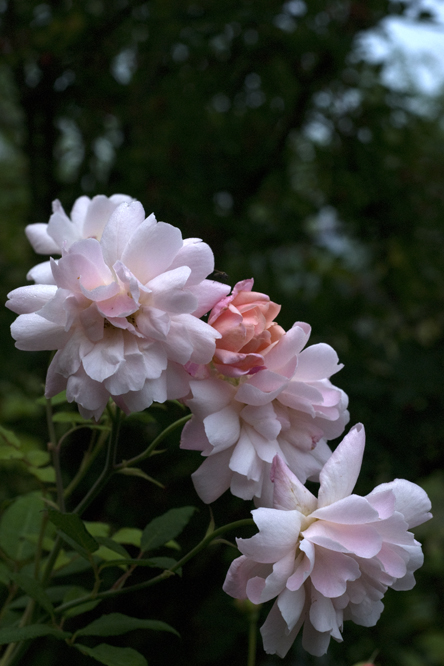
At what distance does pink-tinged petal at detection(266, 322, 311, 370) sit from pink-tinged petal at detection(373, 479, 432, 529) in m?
0.11

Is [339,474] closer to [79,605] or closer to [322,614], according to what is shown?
[322,614]

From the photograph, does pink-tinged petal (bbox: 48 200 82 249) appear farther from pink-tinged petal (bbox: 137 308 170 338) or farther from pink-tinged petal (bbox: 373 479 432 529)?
pink-tinged petal (bbox: 373 479 432 529)

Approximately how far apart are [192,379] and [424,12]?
1320 millimetres

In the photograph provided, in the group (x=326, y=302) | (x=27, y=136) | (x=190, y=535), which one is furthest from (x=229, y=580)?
(x=27, y=136)

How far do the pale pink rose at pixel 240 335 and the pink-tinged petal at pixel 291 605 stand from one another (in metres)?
0.14

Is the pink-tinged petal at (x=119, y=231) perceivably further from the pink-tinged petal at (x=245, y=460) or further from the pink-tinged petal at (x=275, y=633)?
A: the pink-tinged petal at (x=275, y=633)

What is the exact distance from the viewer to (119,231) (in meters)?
0.41

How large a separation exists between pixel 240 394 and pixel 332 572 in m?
0.13

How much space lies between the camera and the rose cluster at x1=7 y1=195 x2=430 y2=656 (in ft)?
1.24

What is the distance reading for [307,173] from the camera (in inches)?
76.8

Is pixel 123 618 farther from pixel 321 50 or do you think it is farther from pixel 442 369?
pixel 321 50

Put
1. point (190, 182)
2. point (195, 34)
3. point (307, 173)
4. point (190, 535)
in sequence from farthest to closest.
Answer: point (307, 173), point (190, 182), point (195, 34), point (190, 535)

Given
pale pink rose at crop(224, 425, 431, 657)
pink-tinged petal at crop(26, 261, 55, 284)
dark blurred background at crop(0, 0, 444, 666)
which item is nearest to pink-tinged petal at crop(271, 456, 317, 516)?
pale pink rose at crop(224, 425, 431, 657)

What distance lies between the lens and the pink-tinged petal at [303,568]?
370mm
